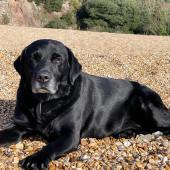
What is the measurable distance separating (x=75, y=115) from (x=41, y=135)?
0.45 m

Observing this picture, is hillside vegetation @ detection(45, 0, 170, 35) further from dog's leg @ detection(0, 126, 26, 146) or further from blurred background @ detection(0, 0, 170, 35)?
dog's leg @ detection(0, 126, 26, 146)

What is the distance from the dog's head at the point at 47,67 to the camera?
4922mm

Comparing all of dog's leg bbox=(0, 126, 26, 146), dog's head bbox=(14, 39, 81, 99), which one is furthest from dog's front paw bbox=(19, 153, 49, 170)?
dog's head bbox=(14, 39, 81, 99)

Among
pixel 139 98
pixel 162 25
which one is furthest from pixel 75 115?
pixel 162 25

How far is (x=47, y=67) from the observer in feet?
16.3

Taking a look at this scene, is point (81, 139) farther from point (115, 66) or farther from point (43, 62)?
point (115, 66)

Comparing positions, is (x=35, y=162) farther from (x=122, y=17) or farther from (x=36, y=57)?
(x=122, y=17)

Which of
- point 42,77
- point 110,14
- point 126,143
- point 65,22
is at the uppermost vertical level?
point 42,77

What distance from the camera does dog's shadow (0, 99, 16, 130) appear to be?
628 cm

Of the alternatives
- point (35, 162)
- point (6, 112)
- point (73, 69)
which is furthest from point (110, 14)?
point (35, 162)

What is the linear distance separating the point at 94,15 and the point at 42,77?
24.5 metres

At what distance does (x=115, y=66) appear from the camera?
11359mm

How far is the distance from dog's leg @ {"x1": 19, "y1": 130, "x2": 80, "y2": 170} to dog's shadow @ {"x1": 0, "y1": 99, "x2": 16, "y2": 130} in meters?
1.27

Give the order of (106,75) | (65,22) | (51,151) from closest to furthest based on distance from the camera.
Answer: (51,151), (106,75), (65,22)
